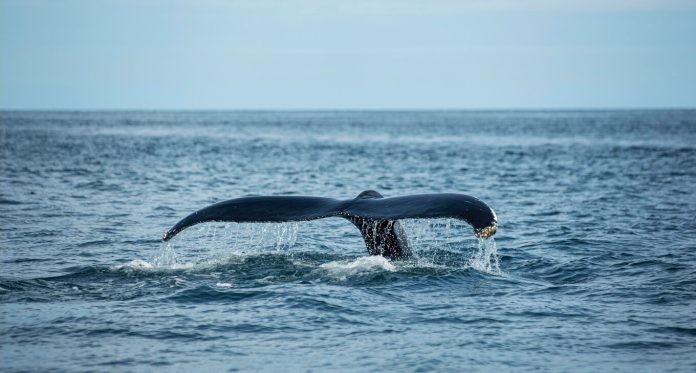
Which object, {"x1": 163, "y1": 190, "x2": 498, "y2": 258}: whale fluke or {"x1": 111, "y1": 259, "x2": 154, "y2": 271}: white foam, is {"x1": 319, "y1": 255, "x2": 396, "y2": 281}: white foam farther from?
{"x1": 111, "y1": 259, "x2": 154, "y2": 271}: white foam

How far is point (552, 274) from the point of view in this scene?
1174 cm

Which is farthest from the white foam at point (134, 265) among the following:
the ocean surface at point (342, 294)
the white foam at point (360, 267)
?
the white foam at point (360, 267)

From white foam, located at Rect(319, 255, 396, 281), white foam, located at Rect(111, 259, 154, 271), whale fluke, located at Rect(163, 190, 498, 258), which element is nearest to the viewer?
whale fluke, located at Rect(163, 190, 498, 258)

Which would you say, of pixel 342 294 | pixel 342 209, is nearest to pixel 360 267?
pixel 342 294

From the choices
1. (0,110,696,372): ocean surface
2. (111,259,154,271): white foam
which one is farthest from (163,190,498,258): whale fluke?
(111,259,154,271): white foam

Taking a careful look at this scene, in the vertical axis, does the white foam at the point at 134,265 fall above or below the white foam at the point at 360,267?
below

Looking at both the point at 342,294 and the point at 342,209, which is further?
the point at 342,294

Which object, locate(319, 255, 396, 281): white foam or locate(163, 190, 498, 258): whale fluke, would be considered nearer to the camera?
locate(163, 190, 498, 258): whale fluke

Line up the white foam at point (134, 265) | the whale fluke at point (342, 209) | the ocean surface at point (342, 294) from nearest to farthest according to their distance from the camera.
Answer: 1. the ocean surface at point (342, 294)
2. the whale fluke at point (342, 209)
3. the white foam at point (134, 265)

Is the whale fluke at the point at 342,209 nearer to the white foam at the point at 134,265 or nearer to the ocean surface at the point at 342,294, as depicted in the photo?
the ocean surface at the point at 342,294

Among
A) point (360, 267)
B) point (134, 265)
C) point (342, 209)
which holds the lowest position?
point (134, 265)

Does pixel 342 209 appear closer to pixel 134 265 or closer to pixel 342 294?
pixel 342 294

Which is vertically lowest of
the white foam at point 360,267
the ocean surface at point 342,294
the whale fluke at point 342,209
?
the ocean surface at point 342,294

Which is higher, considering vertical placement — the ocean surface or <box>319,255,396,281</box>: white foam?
<box>319,255,396,281</box>: white foam
